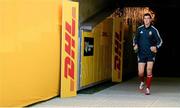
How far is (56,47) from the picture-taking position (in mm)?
11484

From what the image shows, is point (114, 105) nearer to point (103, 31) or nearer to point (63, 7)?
point (63, 7)

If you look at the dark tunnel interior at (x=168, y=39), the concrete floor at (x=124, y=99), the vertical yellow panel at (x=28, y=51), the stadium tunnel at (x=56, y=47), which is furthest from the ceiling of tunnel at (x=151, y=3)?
the vertical yellow panel at (x=28, y=51)

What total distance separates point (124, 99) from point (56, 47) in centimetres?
197

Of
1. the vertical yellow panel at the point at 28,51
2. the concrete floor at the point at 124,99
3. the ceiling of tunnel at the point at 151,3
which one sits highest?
the ceiling of tunnel at the point at 151,3

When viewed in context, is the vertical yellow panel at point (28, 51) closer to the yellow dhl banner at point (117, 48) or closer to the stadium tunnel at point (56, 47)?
the stadium tunnel at point (56, 47)

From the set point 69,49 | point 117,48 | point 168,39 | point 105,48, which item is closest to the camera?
point 69,49

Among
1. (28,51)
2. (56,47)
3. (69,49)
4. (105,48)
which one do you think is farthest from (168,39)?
(28,51)

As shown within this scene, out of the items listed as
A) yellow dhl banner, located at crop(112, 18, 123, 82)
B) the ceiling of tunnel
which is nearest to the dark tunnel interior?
the ceiling of tunnel

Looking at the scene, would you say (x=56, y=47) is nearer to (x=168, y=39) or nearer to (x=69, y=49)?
(x=69, y=49)

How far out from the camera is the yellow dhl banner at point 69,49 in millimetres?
11656

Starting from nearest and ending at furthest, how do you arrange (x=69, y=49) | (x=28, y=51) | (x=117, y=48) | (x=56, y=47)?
1. (x=28, y=51)
2. (x=56, y=47)
3. (x=69, y=49)
4. (x=117, y=48)

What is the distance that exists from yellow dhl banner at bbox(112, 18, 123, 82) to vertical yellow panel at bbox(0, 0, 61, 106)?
4.62m

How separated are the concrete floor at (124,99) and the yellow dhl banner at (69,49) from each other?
29 cm

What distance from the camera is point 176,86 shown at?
15227 mm
